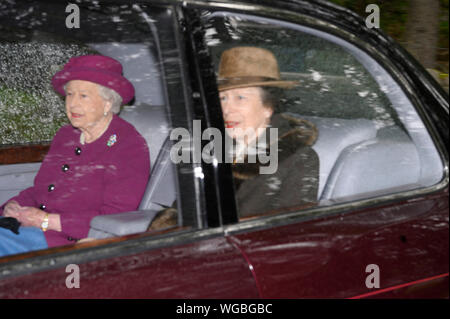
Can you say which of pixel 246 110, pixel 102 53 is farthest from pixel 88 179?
pixel 246 110

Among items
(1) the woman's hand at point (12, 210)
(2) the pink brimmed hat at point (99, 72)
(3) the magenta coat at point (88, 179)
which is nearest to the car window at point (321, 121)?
(3) the magenta coat at point (88, 179)

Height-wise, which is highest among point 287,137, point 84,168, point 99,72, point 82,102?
point 99,72

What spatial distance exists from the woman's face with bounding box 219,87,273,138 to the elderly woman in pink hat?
590 mm

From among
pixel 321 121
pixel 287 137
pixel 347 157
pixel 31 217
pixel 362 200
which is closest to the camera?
pixel 362 200

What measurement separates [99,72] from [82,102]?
0.16m

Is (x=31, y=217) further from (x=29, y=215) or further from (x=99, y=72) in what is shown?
(x=99, y=72)

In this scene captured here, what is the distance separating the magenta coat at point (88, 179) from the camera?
2385mm

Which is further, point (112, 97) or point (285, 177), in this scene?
point (112, 97)

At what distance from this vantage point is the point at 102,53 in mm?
2689

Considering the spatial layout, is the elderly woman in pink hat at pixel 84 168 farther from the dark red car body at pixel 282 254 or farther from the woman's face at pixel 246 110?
the dark red car body at pixel 282 254

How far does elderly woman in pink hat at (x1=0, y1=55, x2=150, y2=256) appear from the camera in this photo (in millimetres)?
2391

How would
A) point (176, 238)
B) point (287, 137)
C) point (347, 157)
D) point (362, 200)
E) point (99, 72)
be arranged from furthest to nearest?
point (99, 72), point (347, 157), point (287, 137), point (362, 200), point (176, 238)

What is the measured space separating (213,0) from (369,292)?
1.00m
